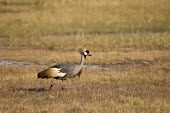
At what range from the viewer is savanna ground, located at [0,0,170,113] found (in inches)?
447

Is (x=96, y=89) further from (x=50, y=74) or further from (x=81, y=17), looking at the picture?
(x=81, y=17)

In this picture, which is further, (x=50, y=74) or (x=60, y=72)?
(x=60, y=72)

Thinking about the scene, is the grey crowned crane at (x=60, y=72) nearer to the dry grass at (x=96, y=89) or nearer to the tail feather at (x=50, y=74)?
the tail feather at (x=50, y=74)

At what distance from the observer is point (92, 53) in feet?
73.0

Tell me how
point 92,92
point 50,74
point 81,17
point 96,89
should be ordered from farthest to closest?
point 81,17 → point 96,89 → point 92,92 → point 50,74

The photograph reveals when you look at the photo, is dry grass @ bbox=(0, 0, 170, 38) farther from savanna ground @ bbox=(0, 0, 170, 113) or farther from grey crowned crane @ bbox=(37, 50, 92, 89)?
grey crowned crane @ bbox=(37, 50, 92, 89)

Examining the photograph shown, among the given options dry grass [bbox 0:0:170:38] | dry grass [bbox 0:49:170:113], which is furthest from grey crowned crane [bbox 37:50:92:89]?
dry grass [bbox 0:0:170:38]

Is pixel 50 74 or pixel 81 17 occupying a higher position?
pixel 81 17

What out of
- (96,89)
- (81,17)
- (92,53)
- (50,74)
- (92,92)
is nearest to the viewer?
(50,74)

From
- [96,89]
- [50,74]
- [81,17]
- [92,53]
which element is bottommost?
[92,53]

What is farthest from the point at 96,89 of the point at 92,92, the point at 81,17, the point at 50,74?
the point at 81,17

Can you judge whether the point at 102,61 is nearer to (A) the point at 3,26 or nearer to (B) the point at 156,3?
(A) the point at 3,26

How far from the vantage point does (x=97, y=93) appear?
1252cm

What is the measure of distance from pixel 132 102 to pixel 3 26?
21.3 metres
